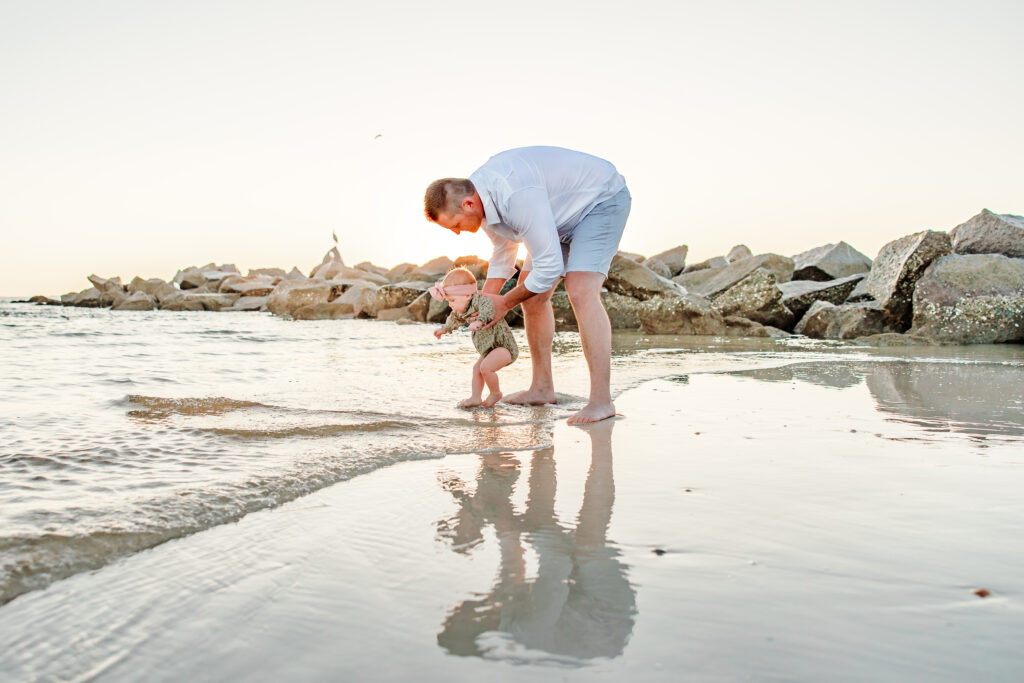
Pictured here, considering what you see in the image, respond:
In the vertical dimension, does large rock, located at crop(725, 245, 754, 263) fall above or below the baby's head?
above

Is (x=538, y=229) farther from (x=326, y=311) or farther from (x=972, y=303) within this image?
(x=326, y=311)

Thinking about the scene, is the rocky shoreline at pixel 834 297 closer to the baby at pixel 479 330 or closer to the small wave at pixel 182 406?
the baby at pixel 479 330

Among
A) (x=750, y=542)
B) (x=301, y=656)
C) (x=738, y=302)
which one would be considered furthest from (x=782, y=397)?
(x=738, y=302)

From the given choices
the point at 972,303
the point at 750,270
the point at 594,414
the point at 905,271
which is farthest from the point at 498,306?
the point at 750,270

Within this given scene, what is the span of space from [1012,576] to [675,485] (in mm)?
920

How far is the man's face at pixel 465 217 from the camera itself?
3.48 metres

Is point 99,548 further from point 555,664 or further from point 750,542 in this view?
point 750,542

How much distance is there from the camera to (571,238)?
153 inches

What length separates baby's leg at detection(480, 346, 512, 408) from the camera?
4152 mm

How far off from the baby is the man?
141mm

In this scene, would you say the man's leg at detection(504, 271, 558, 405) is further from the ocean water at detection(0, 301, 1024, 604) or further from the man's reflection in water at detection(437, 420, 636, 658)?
the man's reflection in water at detection(437, 420, 636, 658)

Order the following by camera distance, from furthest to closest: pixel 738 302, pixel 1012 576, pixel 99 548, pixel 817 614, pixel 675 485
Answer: pixel 738 302 → pixel 675 485 → pixel 99 548 → pixel 1012 576 → pixel 817 614

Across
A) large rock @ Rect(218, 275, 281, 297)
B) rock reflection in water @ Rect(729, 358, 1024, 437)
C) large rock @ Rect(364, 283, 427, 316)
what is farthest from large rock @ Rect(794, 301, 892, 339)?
large rock @ Rect(218, 275, 281, 297)

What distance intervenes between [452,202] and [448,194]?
4cm
